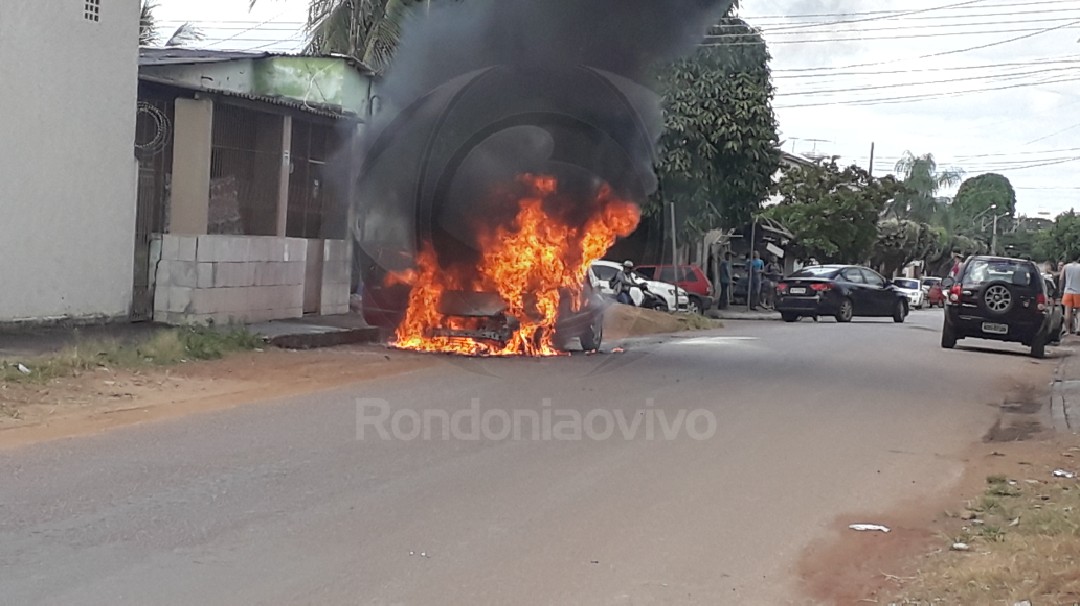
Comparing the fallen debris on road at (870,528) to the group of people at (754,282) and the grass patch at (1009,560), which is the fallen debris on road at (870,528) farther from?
the group of people at (754,282)

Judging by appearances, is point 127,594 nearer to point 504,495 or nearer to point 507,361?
point 504,495

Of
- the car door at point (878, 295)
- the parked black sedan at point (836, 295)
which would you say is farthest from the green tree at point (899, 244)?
the parked black sedan at point (836, 295)

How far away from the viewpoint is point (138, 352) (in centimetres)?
1165

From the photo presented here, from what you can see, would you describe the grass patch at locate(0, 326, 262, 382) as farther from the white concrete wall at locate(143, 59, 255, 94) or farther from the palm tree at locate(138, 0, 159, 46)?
the palm tree at locate(138, 0, 159, 46)

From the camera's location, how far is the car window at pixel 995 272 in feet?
60.5

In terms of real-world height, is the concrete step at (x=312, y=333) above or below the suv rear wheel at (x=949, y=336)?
below

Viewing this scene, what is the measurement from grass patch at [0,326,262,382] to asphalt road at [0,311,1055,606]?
7.40ft

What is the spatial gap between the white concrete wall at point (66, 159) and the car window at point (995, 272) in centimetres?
1359

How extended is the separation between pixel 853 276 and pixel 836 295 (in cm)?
113

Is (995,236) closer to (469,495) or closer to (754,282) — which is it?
(754,282)

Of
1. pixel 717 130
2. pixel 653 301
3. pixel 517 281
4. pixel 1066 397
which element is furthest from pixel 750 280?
pixel 1066 397

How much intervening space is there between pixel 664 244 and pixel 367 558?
24460 mm

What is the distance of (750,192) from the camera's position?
90.8ft

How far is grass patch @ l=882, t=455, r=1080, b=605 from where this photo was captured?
505 cm
